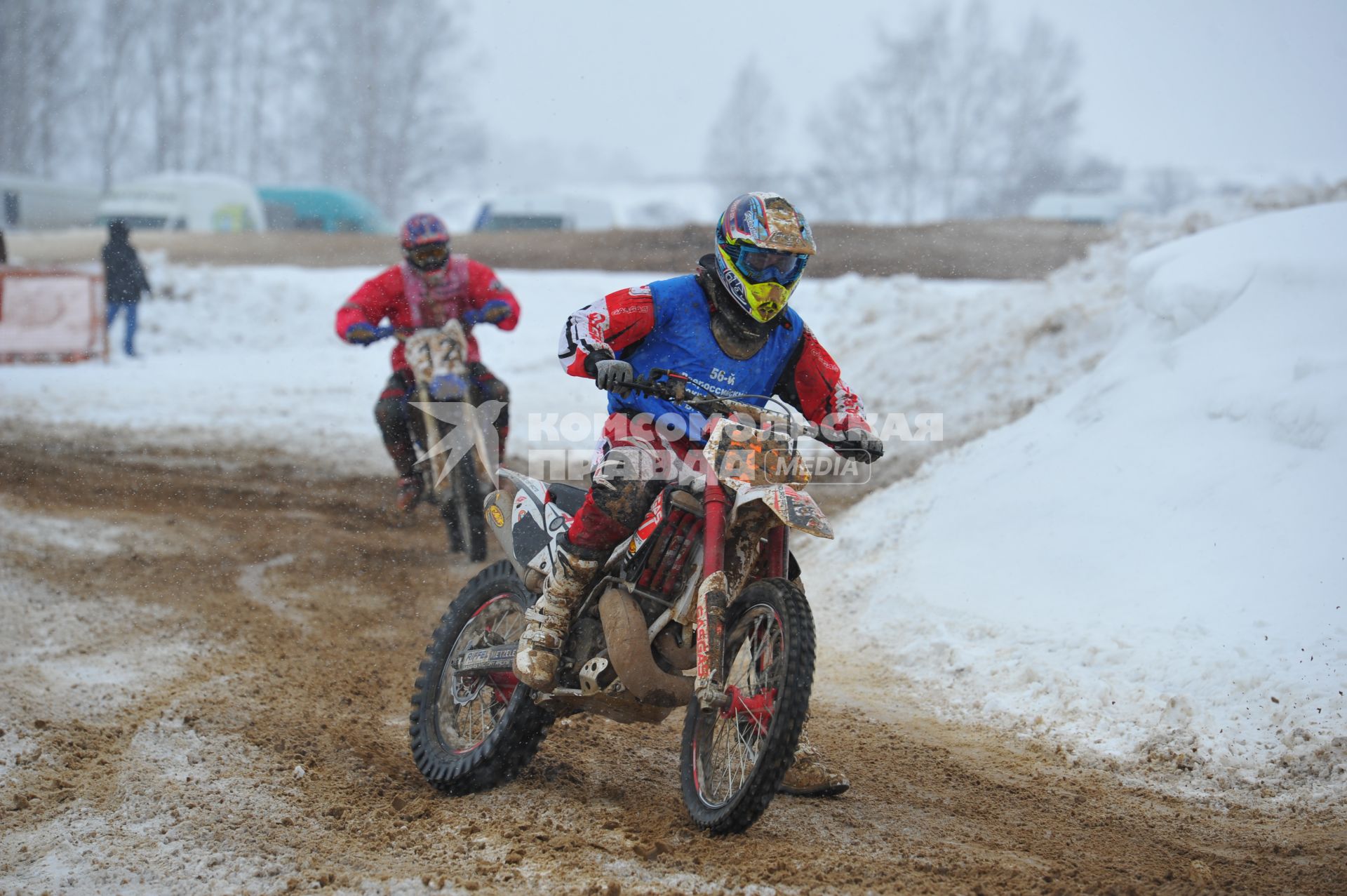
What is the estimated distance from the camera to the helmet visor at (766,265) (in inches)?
164

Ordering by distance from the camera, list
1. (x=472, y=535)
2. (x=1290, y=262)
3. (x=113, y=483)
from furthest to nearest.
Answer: (x=113, y=483)
(x=472, y=535)
(x=1290, y=262)

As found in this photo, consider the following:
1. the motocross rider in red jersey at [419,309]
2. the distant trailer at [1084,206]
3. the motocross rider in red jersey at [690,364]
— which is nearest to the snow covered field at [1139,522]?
the motocross rider in red jersey at [690,364]

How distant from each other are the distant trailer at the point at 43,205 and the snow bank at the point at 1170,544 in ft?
121

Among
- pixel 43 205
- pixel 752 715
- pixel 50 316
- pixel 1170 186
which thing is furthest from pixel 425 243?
pixel 1170 186

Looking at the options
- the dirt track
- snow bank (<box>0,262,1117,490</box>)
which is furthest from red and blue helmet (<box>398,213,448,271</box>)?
snow bank (<box>0,262,1117,490</box>)

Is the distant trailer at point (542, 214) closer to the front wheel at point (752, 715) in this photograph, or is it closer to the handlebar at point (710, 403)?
the handlebar at point (710, 403)

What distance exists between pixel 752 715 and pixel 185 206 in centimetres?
3217

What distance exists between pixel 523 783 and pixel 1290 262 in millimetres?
5733

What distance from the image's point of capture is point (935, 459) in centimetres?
922

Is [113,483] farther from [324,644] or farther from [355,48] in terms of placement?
[355,48]

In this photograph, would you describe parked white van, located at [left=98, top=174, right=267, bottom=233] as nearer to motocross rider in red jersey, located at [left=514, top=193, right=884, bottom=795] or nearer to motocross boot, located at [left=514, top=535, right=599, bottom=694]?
motocross rider in red jersey, located at [left=514, top=193, right=884, bottom=795]

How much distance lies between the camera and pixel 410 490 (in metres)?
8.65

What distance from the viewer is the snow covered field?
4.99 m

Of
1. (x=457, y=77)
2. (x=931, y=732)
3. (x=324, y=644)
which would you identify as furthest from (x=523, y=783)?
(x=457, y=77)
